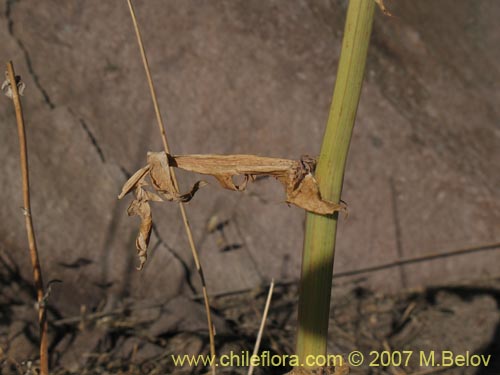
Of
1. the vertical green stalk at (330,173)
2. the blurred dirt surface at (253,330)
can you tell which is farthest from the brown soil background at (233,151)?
the vertical green stalk at (330,173)

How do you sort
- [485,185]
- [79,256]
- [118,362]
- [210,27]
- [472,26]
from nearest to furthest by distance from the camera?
[118,362] < [79,256] < [210,27] < [485,185] < [472,26]

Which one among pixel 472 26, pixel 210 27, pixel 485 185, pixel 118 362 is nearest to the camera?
pixel 118 362

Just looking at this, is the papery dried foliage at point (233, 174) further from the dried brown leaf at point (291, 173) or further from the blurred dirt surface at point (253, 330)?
the blurred dirt surface at point (253, 330)

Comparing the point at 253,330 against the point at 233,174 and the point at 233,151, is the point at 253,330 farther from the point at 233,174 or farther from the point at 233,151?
the point at 233,174

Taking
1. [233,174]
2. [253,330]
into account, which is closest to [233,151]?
[253,330]

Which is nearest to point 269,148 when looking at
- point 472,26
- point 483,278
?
point 483,278

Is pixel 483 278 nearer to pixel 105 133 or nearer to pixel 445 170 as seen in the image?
pixel 445 170

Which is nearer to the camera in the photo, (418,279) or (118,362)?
(118,362)
